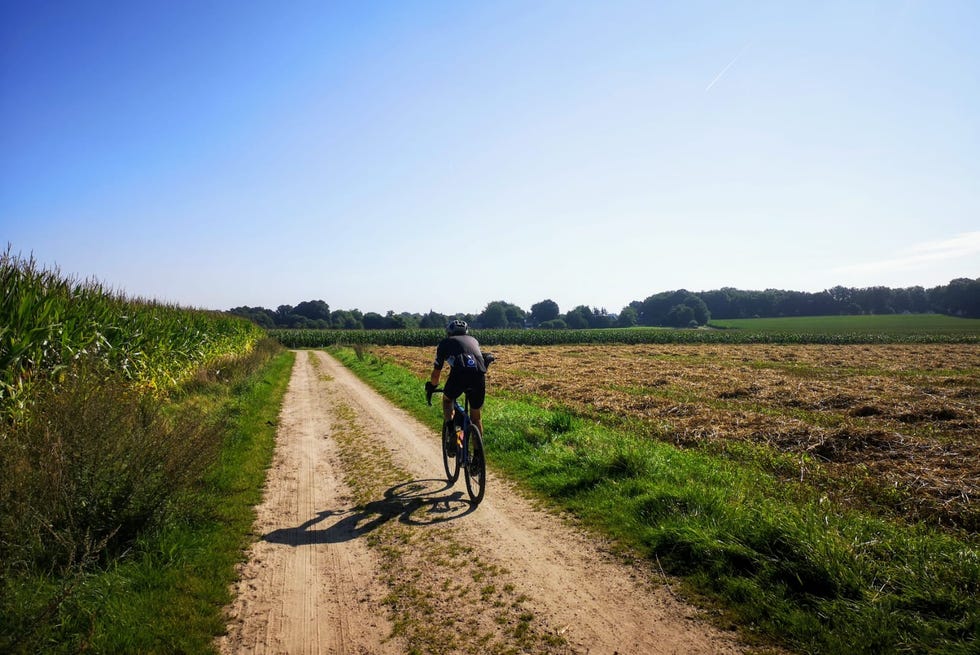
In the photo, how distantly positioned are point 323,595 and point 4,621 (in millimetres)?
2262

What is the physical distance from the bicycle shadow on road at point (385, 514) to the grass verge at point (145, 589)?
687mm

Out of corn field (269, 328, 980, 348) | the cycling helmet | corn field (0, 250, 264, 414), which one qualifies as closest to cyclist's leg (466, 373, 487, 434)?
the cycling helmet

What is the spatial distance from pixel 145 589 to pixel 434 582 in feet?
8.73

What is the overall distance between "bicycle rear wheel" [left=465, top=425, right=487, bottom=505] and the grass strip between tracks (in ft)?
1.69

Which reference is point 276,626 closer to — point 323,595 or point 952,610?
point 323,595

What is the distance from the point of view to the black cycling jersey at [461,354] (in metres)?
6.96

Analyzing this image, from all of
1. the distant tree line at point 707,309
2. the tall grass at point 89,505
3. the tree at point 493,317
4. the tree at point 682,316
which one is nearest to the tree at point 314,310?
the distant tree line at point 707,309

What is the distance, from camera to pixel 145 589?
418 centimetres

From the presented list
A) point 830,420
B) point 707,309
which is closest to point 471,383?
point 830,420

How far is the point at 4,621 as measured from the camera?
329cm

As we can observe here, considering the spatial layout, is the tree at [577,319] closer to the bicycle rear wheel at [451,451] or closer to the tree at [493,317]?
the tree at [493,317]

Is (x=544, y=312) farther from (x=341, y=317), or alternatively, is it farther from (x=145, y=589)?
(x=145, y=589)

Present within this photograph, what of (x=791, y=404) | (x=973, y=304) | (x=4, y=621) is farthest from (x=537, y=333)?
(x=973, y=304)

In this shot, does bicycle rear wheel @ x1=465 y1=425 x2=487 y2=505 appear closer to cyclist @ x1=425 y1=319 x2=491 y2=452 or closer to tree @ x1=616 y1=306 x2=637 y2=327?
cyclist @ x1=425 y1=319 x2=491 y2=452
